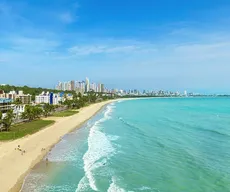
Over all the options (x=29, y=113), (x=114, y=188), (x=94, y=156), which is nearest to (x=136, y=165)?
(x=94, y=156)

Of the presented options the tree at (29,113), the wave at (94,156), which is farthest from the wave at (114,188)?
the tree at (29,113)

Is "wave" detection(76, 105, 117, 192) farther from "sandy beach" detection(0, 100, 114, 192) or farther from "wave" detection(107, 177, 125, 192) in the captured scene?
"sandy beach" detection(0, 100, 114, 192)

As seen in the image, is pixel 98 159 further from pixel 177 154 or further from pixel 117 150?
pixel 177 154

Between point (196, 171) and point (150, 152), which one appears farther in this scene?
point (150, 152)

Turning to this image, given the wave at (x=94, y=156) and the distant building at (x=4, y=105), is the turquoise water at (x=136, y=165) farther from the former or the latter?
the distant building at (x=4, y=105)

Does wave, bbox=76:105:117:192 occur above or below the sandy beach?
below

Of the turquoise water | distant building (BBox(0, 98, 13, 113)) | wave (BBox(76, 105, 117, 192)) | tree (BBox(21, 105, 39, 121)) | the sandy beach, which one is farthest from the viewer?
distant building (BBox(0, 98, 13, 113))

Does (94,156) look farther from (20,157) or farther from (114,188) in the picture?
(114,188)

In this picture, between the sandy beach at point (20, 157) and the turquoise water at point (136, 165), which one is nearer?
the turquoise water at point (136, 165)

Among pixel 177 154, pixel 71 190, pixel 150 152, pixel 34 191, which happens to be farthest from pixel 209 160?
pixel 34 191

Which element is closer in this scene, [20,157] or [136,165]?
[136,165]

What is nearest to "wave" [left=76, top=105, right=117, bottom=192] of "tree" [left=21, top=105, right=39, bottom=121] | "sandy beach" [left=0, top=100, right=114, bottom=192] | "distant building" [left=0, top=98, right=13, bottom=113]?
"sandy beach" [left=0, top=100, right=114, bottom=192]
